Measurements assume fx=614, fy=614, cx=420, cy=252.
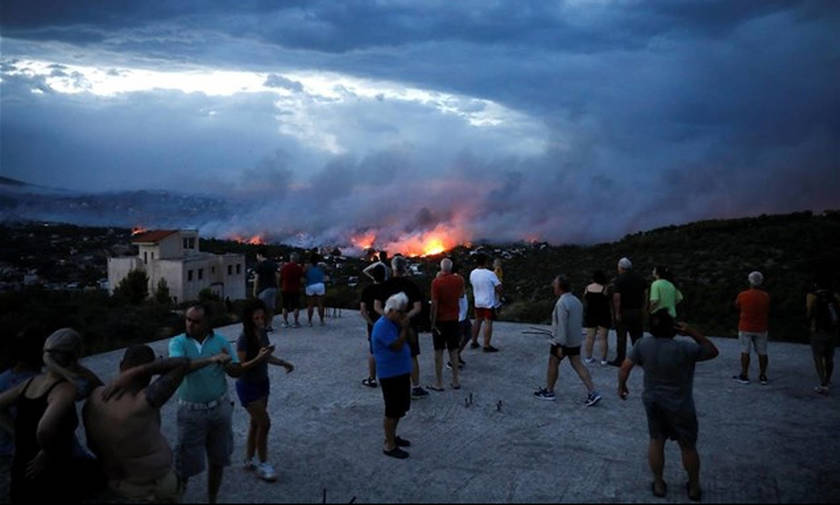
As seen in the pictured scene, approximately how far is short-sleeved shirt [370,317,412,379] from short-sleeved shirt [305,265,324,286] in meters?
7.37

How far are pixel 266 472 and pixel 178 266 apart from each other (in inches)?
1432

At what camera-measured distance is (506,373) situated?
31.8 feet

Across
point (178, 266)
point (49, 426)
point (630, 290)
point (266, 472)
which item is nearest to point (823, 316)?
point (630, 290)

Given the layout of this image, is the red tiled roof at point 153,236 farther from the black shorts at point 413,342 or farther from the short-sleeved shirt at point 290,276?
the black shorts at point 413,342

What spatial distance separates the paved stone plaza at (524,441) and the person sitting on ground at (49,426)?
1240mm

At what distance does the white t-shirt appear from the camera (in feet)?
33.8

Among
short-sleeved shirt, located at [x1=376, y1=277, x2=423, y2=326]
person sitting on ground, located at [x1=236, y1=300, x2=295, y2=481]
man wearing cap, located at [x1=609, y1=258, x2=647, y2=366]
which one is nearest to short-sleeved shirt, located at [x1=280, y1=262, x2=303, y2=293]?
short-sleeved shirt, located at [x1=376, y1=277, x2=423, y2=326]

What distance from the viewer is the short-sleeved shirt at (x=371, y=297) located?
7.94 m

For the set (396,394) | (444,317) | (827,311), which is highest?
(827,311)

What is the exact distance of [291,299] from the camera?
528 inches

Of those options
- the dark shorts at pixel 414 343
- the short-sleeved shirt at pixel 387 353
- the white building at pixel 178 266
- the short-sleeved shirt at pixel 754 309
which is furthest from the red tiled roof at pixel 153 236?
the short-sleeved shirt at pixel 754 309

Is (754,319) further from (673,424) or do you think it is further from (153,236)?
(153,236)

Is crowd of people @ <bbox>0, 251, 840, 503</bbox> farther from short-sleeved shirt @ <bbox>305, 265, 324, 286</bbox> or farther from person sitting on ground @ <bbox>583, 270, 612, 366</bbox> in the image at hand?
short-sleeved shirt @ <bbox>305, 265, 324, 286</bbox>

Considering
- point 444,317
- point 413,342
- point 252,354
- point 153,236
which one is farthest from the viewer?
point 153,236
